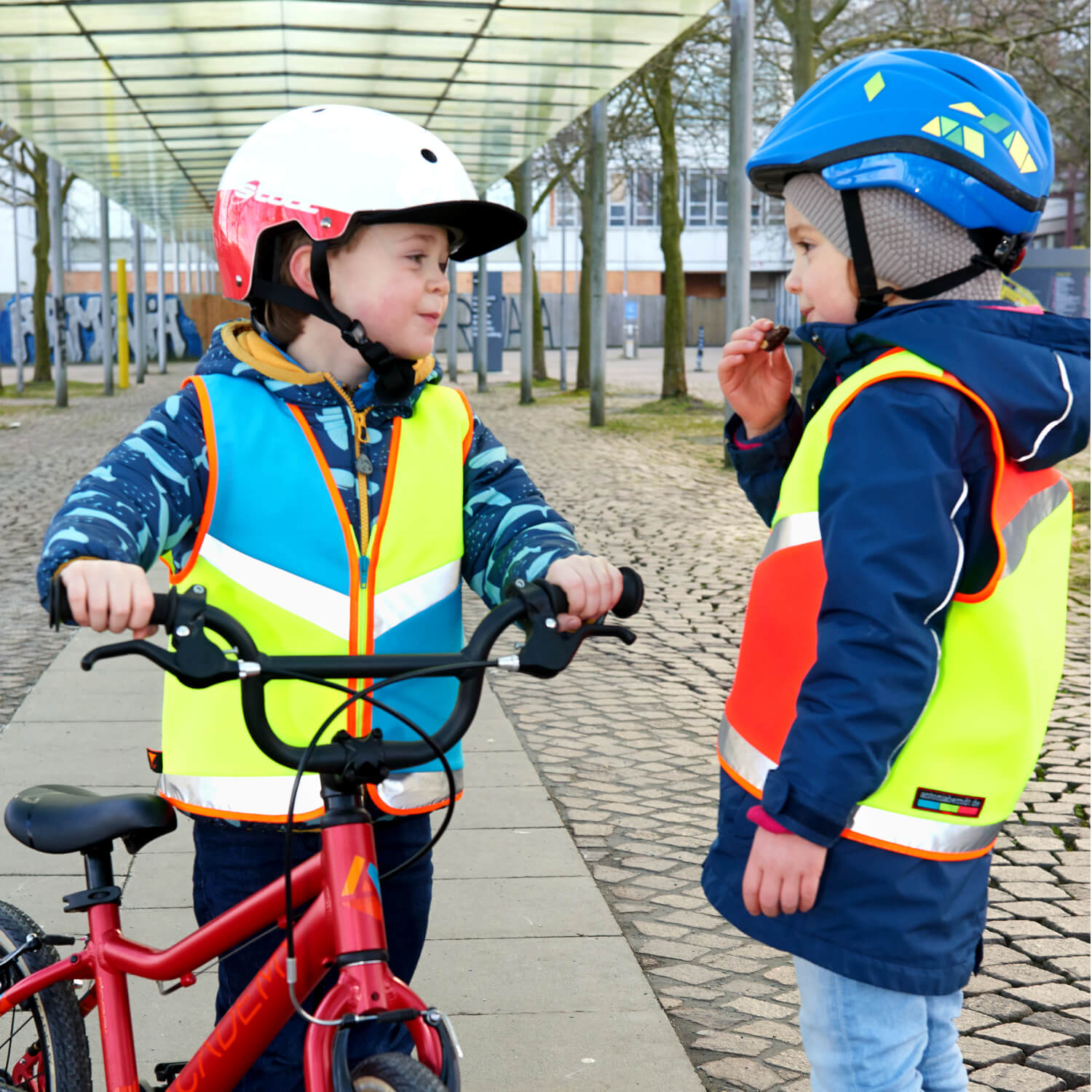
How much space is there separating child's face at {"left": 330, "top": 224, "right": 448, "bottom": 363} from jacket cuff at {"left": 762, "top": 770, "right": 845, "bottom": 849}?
0.79m

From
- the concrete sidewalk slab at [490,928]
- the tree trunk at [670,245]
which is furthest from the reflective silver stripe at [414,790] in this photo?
the tree trunk at [670,245]

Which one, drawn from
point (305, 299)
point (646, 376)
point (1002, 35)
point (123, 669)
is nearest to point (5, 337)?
point (646, 376)

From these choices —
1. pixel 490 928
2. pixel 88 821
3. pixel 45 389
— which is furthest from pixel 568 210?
pixel 88 821

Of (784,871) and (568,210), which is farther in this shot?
(568,210)

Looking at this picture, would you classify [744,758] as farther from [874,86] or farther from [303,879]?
[874,86]

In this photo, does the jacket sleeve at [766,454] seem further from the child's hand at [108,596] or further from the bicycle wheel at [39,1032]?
the bicycle wheel at [39,1032]

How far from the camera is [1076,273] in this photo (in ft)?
89.0

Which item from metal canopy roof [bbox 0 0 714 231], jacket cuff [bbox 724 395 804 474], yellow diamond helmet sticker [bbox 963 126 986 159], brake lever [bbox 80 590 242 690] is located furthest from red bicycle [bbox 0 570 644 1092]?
metal canopy roof [bbox 0 0 714 231]

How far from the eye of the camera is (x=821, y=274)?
202 cm

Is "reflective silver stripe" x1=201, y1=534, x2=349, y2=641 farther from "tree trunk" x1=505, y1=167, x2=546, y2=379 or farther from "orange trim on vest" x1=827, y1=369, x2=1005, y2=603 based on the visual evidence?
"tree trunk" x1=505, y1=167, x2=546, y2=379

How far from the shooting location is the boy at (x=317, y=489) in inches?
80.0

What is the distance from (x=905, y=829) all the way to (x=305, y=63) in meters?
13.3

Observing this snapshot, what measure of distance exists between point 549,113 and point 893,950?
642 inches

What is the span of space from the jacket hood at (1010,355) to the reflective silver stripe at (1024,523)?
0.21 feet
